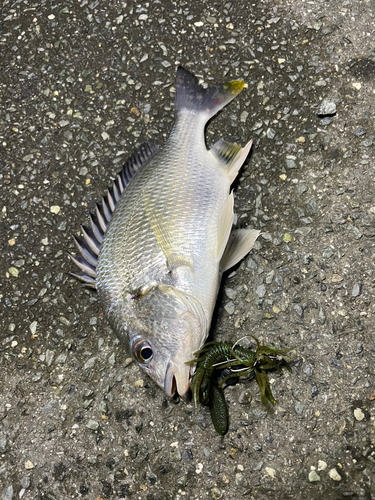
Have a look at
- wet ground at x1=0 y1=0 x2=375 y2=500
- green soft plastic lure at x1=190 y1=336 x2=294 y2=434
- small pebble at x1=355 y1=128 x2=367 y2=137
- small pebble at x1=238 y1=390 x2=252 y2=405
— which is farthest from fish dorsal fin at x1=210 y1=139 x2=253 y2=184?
small pebble at x1=238 y1=390 x2=252 y2=405

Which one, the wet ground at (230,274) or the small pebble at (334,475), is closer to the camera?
the small pebble at (334,475)

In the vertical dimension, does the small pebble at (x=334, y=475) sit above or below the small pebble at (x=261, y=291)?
below

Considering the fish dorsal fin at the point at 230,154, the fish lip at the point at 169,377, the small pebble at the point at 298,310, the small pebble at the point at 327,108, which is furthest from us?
the small pebble at the point at 327,108

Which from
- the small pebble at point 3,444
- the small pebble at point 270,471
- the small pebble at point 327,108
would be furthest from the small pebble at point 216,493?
the small pebble at point 327,108

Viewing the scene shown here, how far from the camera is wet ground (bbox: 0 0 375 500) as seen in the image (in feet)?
9.87

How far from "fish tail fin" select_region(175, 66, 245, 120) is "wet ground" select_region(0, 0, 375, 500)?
0.12m

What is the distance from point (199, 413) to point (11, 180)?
2.43 meters

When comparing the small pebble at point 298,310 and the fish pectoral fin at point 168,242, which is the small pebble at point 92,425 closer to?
the fish pectoral fin at point 168,242

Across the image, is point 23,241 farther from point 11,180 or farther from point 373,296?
point 373,296

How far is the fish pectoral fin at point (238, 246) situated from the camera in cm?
323

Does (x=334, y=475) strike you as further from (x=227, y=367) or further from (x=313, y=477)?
(x=227, y=367)

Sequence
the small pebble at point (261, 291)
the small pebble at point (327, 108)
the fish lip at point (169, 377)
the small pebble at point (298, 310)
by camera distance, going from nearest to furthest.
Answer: the fish lip at point (169, 377), the small pebble at point (298, 310), the small pebble at point (261, 291), the small pebble at point (327, 108)

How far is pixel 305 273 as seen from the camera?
3.30 metres

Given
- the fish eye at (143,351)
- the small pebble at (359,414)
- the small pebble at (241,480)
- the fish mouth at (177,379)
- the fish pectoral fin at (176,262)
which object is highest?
the fish pectoral fin at (176,262)
